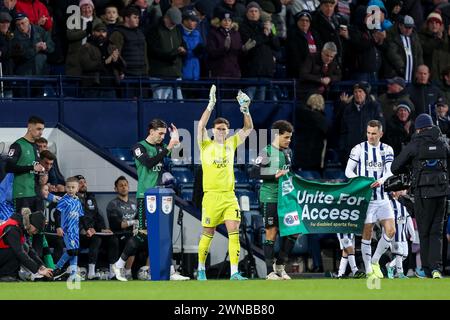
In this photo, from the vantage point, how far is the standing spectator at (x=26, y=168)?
22.1 meters

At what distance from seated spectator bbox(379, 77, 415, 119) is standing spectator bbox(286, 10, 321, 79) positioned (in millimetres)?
1528

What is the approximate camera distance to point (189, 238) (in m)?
24.0

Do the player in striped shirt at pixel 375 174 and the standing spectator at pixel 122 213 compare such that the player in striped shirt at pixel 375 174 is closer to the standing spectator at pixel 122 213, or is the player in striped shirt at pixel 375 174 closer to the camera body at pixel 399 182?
the camera body at pixel 399 182

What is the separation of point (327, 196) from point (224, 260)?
2107 millimetres

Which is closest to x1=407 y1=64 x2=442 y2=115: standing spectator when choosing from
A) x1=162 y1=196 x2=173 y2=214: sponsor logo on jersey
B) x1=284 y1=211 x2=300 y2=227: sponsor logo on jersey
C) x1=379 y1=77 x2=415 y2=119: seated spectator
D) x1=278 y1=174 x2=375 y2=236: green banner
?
x1=379 y1=77 x2=415 y2=119: seated spectator

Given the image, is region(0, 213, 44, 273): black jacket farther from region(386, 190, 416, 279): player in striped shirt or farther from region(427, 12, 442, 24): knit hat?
region(427, 12, 442, 24): knit hat

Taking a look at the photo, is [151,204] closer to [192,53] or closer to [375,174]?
[375,174]

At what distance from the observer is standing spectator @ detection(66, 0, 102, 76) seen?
24734mm

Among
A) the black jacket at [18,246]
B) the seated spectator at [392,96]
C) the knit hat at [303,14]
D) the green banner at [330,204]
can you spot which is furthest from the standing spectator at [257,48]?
the black jacket at [18,246]

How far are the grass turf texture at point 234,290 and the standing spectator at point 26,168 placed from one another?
3.25 metres

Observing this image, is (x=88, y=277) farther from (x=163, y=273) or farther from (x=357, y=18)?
(x=357, y=18)

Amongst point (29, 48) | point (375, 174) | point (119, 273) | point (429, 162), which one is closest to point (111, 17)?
point (29, 48)

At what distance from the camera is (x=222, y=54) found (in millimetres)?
26031

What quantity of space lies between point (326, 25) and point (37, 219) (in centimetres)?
798
